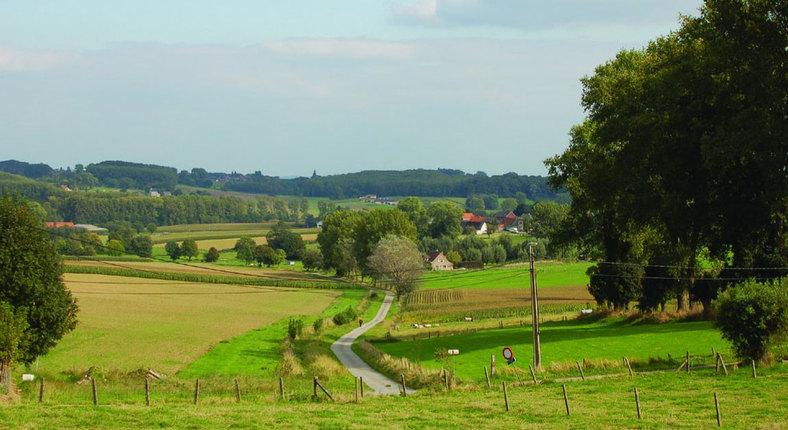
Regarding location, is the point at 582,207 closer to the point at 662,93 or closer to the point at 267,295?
the point at 662,93

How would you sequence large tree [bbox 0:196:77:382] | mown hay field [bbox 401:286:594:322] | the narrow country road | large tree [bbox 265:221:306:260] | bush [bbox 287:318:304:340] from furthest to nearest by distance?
1. large tree [bbox 265:221:306:260]
2. mown hay field [bbox 401:286:594:322]
3. bush [bbox 287:318:304:340]
4. large tree [bbox 0:196:77:382]
5. the narrow country road

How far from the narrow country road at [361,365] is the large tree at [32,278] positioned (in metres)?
15.2

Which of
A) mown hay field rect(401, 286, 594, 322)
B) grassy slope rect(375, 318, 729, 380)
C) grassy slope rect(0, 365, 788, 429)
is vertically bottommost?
mown hay field rect(401, 286, 594, 322)

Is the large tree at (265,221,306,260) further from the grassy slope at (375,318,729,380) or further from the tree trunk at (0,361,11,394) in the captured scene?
the tree trunk at (0,361,11,394)

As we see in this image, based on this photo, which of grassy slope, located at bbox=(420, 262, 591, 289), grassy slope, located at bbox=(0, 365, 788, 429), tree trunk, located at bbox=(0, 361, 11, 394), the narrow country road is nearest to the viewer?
grassy slope, located at bbox=(0, 365, 788, 429)

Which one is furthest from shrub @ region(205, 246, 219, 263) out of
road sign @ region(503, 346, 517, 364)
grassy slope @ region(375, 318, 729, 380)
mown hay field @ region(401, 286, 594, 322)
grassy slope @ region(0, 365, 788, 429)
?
grassy slope @ region(0, 365, 788, 429)

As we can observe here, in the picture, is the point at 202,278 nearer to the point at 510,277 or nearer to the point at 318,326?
the point at 510,277

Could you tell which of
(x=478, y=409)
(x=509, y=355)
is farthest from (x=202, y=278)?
(x=478, y=409)

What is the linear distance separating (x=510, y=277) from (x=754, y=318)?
302ft

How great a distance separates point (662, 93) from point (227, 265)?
11884 cm

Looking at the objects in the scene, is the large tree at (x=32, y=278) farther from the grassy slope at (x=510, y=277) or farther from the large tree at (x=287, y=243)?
the large tree at (x=287, y=243)

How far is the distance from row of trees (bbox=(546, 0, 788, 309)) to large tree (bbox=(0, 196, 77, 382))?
30.4 m

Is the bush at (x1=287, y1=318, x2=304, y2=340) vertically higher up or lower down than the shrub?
lower down

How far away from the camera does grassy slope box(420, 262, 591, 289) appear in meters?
122
